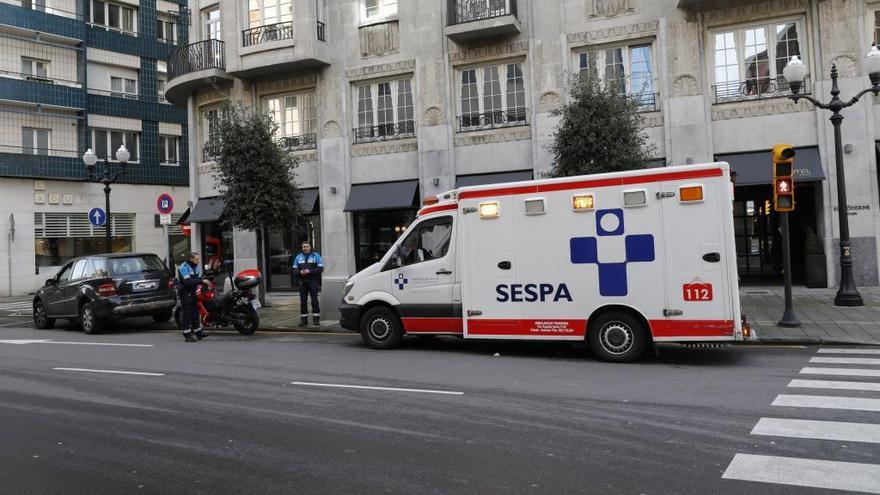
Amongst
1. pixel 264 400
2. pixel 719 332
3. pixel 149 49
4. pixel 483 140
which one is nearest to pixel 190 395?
pixel 264 400

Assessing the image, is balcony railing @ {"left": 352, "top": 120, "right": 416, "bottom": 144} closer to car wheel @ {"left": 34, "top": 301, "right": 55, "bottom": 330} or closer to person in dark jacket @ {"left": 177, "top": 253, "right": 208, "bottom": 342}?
person in dark jacket @ {"left": 177, "top": 253, "right": 208, "bottom": 342}

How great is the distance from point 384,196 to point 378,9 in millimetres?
6031

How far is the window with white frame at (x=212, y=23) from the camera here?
22.5 meters

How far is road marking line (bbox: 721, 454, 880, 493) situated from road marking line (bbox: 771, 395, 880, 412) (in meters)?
1.79

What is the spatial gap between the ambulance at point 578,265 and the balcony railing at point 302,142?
11291 millimetres

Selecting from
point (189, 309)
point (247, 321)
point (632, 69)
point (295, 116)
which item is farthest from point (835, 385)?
point (295, 116)

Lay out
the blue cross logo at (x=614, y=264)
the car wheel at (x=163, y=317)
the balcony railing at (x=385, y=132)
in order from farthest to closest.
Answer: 1. the balcony railing at (x=385, y=132)
2. the car wheel at (x=163, y=317)
3. the blue cross logo at (x=614, y=264)

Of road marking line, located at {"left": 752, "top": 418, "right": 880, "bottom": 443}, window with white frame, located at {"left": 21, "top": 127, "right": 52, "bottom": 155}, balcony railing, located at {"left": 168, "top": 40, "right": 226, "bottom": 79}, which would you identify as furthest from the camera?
window with white frame, located at {"left": 21, "top": 127, "right": 52, "bottom": 155}

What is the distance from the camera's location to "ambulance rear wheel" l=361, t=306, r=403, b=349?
10672mm

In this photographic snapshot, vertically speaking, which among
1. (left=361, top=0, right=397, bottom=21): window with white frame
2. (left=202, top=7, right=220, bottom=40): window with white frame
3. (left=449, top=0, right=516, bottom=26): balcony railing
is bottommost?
(left=449, top=0, right=516, bottom=26): balcony railing

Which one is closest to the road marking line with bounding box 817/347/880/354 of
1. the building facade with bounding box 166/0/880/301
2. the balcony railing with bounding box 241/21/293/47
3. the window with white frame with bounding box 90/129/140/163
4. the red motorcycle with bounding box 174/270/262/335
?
the building facade with bounding box 166/0/880/301

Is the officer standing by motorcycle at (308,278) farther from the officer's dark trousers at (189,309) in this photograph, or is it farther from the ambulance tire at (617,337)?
the ambulance tire at (617,337)

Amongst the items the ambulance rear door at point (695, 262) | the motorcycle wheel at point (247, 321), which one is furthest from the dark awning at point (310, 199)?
the ambulance rear door at point (695, 262)

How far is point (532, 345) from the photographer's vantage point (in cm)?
1077
